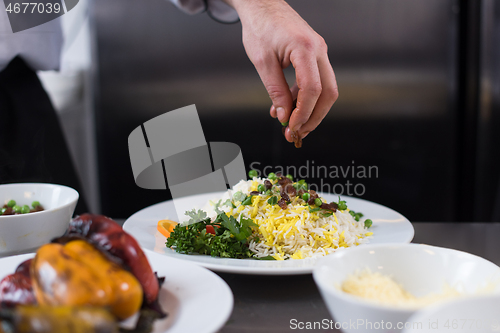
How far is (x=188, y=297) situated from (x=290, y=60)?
86 cm

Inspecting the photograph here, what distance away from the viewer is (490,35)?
256cm

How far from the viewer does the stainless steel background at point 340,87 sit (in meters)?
2.73

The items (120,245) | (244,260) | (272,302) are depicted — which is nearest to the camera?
(120,245)

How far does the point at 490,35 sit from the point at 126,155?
2.66 metres

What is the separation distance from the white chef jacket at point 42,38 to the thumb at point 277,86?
1127 mm

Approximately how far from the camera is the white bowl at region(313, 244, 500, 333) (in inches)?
23.0

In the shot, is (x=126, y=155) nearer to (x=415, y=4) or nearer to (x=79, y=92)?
(x=79, y=92)

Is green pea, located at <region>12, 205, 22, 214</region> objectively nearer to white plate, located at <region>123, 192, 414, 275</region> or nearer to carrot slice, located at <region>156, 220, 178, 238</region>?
white plate, located at <region>123, 192, 414, 275</region>

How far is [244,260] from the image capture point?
3.29 ft

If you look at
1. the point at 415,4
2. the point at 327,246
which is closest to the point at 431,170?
the point at 415,4

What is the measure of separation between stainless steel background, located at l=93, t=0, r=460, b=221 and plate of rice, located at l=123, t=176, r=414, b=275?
4.47ft

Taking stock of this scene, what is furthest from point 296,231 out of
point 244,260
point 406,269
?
point 406,269

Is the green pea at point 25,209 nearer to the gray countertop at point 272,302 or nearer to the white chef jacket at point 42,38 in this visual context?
the gray countertop at point 272,302

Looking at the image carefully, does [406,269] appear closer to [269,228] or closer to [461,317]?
[461,317]
